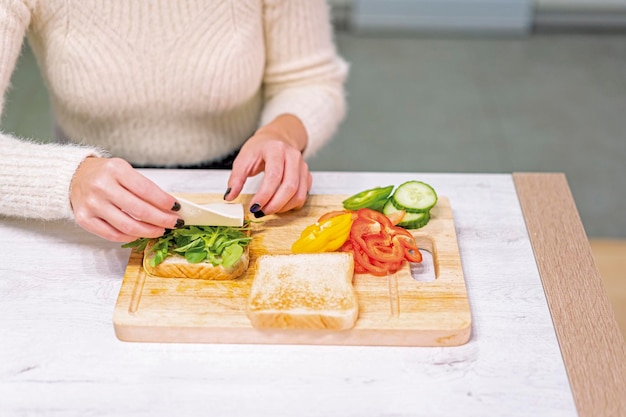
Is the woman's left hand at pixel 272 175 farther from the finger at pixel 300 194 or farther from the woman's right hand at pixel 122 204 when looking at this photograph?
the woman's right hand at pixel 122 204

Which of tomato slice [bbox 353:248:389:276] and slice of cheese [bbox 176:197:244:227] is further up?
slice of cheese [bbox 176:197:244:227]

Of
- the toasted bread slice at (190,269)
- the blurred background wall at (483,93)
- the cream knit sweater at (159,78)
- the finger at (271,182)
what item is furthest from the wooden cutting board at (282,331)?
the blurred background wall at (483,93)

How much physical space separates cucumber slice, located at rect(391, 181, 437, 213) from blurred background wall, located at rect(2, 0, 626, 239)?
6.04 ft

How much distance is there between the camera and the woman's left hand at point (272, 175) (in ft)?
4.60

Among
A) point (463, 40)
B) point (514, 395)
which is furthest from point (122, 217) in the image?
point (463, 40)

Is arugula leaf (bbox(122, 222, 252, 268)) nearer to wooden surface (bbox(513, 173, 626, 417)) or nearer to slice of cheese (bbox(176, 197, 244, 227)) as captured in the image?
slice of cheese (bbox(176, 197, 244, 227))

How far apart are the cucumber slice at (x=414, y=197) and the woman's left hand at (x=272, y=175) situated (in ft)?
0.59

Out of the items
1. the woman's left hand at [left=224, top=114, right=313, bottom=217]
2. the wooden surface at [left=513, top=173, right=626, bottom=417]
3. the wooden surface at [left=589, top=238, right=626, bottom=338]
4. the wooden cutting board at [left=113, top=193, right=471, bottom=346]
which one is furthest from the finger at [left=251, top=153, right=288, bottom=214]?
the wooden surface at [left=589, top=238, right=626, bottom=338]

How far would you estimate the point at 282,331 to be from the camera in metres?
1.18

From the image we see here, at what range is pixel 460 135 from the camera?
361cm

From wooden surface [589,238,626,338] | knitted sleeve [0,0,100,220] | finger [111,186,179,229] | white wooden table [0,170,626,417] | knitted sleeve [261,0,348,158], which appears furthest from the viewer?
wooden surface [589,238,626,338]

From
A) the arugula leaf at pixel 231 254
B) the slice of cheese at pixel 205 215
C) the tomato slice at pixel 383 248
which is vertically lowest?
the tomato slice at pixel 383 248

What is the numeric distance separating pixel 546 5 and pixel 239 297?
376 centimetres

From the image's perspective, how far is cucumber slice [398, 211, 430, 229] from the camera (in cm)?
142
